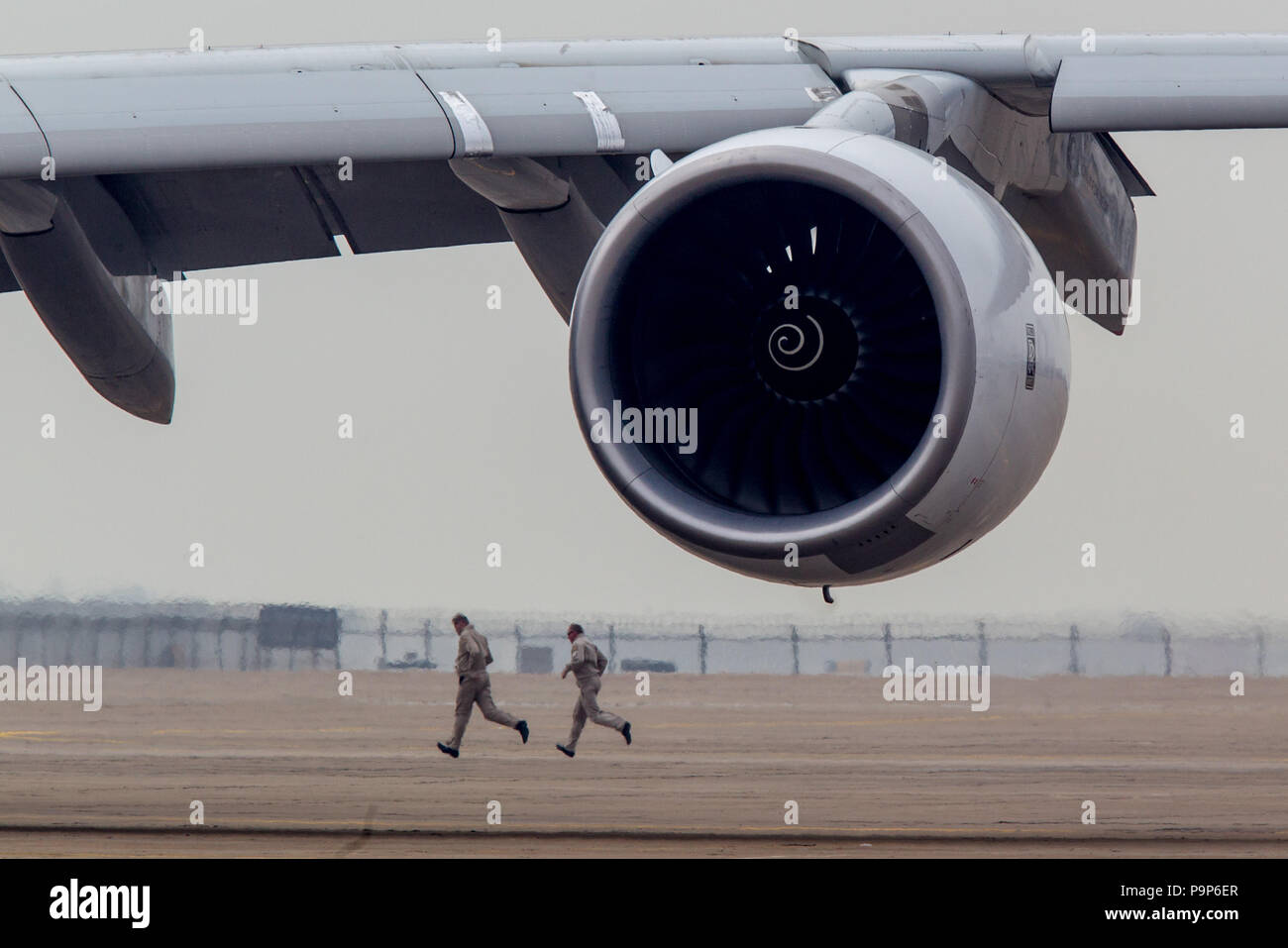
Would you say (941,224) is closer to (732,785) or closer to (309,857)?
(309,857)

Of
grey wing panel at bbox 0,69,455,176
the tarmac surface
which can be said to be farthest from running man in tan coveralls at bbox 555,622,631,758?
grey wing panel at bbox 0,69,455,176

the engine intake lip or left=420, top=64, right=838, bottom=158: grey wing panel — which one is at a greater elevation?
left=420, top=64, right=838, bottom=158: grey wing panel

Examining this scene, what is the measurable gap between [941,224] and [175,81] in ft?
9.18

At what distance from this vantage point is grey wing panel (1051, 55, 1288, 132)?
19.8ft

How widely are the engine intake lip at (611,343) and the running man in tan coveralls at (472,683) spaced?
777 centimetres

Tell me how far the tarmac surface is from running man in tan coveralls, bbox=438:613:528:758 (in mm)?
364

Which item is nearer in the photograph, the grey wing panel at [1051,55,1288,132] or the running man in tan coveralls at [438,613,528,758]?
the grey wing panel at [1051,55,1288,132]

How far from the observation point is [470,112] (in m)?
6.09

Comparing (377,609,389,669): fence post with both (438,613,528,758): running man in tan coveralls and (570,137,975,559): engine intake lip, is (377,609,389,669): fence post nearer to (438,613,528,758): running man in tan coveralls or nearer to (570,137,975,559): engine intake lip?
(438,613,528,758): running man in tan coveralls

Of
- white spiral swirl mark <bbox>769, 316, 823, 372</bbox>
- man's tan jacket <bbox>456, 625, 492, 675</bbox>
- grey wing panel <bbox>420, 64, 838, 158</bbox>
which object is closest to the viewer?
white spiral swirl mark <bbox>769, 316, 823, 372</bbox>

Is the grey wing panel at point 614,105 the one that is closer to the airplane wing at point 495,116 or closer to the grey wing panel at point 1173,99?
the airplane wing at point 495,116

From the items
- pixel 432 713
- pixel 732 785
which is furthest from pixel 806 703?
pixel 732 785

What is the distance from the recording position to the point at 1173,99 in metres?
6.09

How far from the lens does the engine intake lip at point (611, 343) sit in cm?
516
